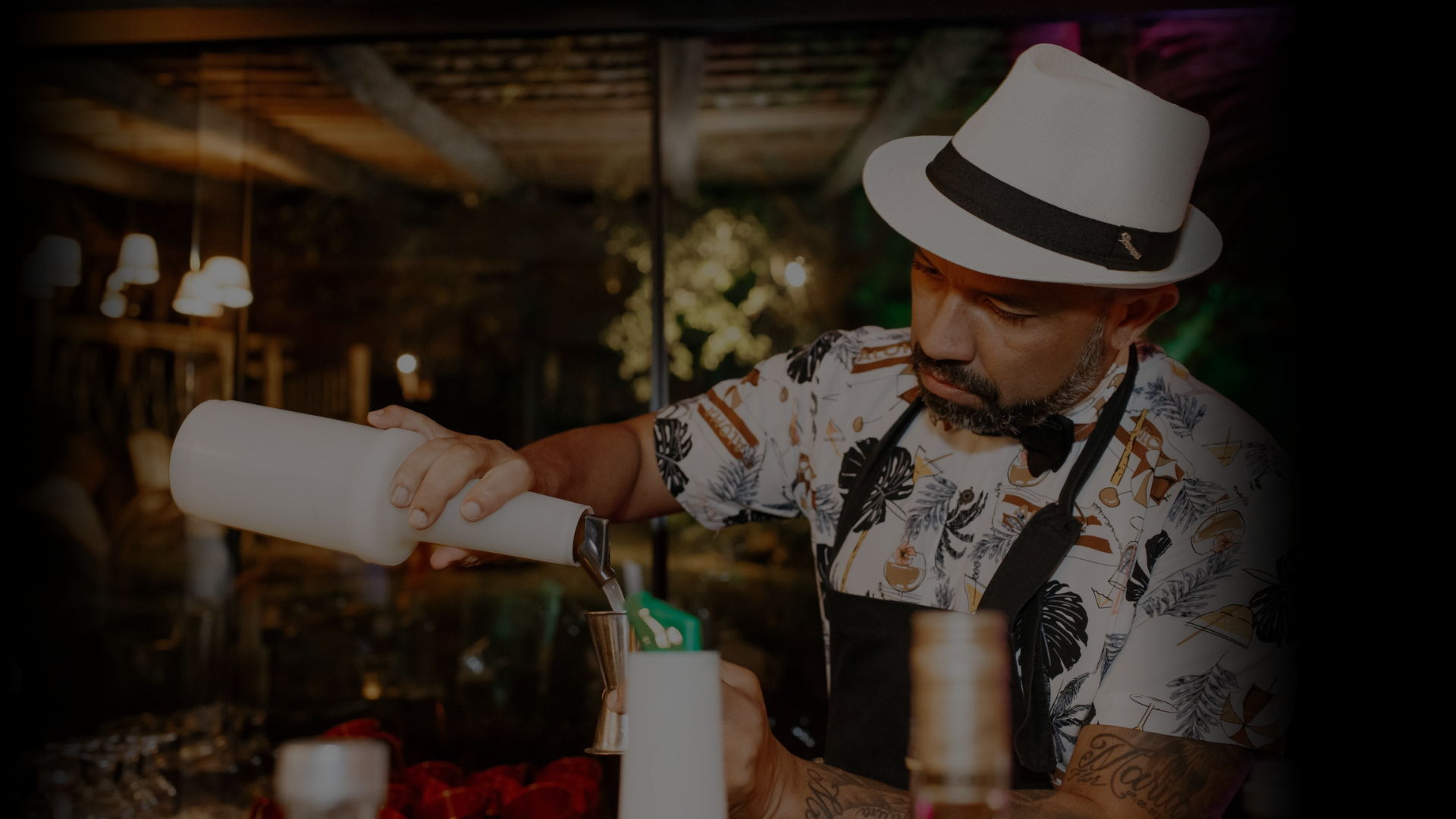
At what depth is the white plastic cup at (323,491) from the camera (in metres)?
0.89

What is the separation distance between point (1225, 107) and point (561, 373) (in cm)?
216

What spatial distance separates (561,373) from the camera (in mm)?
3301

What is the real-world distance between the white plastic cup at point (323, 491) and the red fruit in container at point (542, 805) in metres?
0.62

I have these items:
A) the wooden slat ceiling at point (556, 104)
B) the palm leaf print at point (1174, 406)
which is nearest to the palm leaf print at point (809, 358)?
the palm leaf print at point (1174, 406)

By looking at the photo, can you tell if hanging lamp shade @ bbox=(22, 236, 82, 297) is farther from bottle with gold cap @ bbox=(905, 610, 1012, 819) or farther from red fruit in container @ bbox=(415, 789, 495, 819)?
bottle with gold cap @ bbox=(905, 610, 1012, 819)

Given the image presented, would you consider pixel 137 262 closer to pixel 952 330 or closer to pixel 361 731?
pixel 361 731

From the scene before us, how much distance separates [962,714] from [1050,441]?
33.4 inches

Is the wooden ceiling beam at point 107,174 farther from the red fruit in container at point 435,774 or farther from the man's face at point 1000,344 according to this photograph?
the man's face at point 1000,344

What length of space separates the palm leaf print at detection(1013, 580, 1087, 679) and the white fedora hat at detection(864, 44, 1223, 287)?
408 mm

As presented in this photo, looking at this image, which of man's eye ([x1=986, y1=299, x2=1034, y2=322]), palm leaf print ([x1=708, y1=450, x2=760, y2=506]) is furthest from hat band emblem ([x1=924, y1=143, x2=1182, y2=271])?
palm leaf print ([x1=708, y1=450, x2=760, y2=506])

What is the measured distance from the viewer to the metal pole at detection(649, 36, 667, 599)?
7.58 feet

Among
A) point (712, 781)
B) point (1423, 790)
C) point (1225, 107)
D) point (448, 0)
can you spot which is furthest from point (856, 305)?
point (712, 781)

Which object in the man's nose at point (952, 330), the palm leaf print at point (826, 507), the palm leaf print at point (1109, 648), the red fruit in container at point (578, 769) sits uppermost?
the man's nose at point (952, 330)

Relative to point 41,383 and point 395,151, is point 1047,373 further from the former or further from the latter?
point 41,383
